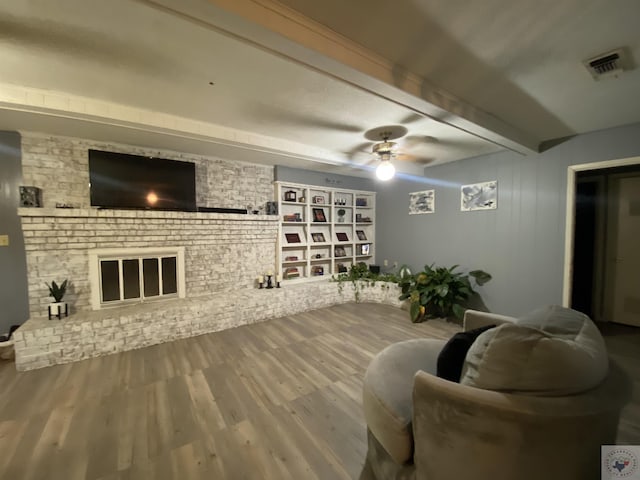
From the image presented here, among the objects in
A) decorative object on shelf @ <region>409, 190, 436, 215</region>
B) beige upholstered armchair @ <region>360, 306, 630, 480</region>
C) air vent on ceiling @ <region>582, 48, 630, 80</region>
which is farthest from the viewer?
decorative object on shelf @ <region>409, 190, 436, 215</region>

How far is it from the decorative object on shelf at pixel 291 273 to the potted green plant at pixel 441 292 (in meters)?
1.98

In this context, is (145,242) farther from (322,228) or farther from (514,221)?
(514,221)

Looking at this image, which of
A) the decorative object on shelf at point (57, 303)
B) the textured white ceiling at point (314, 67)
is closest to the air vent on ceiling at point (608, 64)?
the textured white ceiling at point (314, 67)

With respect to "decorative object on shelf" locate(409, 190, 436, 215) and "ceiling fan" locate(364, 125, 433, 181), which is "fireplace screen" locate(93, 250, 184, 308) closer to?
"ceiling fan" locate(364, 125, 433, 181)

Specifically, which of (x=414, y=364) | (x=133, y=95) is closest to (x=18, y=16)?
(x=133, y=95)

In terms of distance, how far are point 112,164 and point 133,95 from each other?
1.26 metres

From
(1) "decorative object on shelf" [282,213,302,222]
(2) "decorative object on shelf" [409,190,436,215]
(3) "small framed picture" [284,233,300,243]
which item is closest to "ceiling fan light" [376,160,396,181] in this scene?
(2) "decorative object on shelf" [409,190,436,215]

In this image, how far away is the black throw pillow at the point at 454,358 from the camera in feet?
4.11

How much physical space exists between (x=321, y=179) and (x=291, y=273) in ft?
6.10

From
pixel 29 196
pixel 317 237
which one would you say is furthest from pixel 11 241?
pixel 317 237

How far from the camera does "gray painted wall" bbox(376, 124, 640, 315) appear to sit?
306 centimetres

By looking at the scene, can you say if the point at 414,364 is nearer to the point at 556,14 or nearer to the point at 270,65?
the point at 556,14

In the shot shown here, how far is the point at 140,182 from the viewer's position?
319 centimetres

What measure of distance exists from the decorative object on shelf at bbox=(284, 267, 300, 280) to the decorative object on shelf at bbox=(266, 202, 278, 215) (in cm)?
109
